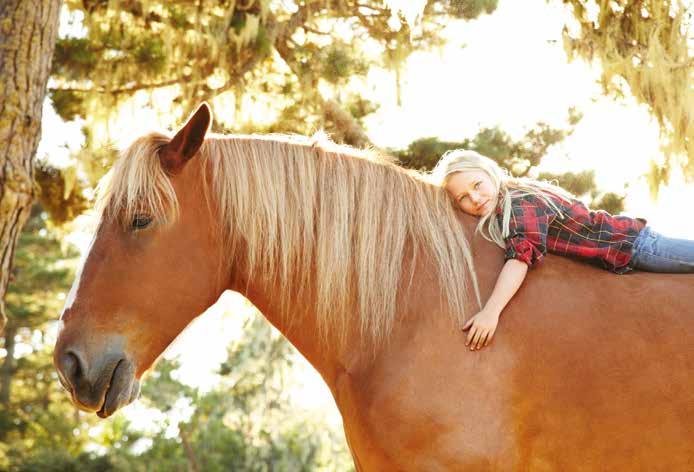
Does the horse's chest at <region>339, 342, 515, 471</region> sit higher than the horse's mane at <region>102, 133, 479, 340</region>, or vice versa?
the horse's mane at <region>102, 133, 479, 340</region>

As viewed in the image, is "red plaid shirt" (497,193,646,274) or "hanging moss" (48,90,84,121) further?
"hanging moss" (48,90,84,121)

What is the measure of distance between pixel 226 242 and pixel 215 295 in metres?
0.21

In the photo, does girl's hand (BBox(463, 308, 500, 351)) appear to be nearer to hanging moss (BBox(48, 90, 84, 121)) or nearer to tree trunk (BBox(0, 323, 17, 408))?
hanging moss (BBox(48, 90, 84, 121))

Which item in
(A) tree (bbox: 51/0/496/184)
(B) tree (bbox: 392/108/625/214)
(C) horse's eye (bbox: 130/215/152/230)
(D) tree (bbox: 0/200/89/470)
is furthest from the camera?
(D) tree (bbox: 0/200/89/470)

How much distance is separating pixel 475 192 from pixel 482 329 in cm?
63

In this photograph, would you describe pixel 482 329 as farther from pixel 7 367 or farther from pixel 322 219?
pixel 7 367

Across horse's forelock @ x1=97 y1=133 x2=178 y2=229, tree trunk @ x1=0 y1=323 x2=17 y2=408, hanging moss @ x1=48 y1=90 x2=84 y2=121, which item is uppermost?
horse's forelock @ x1=97 y1=133 x2=178 y2=229

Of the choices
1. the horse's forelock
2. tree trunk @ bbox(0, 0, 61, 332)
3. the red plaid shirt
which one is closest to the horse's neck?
the horse's forelock

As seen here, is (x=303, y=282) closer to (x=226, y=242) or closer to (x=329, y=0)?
(x=226, y=242)

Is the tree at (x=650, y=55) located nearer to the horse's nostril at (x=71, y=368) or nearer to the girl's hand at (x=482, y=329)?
the girl's hand at (x=482, y=329)

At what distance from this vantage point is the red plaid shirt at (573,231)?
2783 mm

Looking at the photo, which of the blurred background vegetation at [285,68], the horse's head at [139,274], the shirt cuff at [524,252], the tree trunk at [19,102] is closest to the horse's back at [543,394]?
the shirt cuff at [524,252]

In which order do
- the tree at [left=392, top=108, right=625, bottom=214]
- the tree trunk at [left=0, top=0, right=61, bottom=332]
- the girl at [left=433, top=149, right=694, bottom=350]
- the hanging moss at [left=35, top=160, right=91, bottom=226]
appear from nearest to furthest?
the girl at [left=433, top=149, right=694, bottom=350] → the tree trunk at [left=0, top=0, right=61, bottom=332] → the tree at [left=392, top=108, right=625, bottom=214] → the hanging moss at [left=35, top=160, right=91, bottom=226]

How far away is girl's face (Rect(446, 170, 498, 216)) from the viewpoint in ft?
9.59
